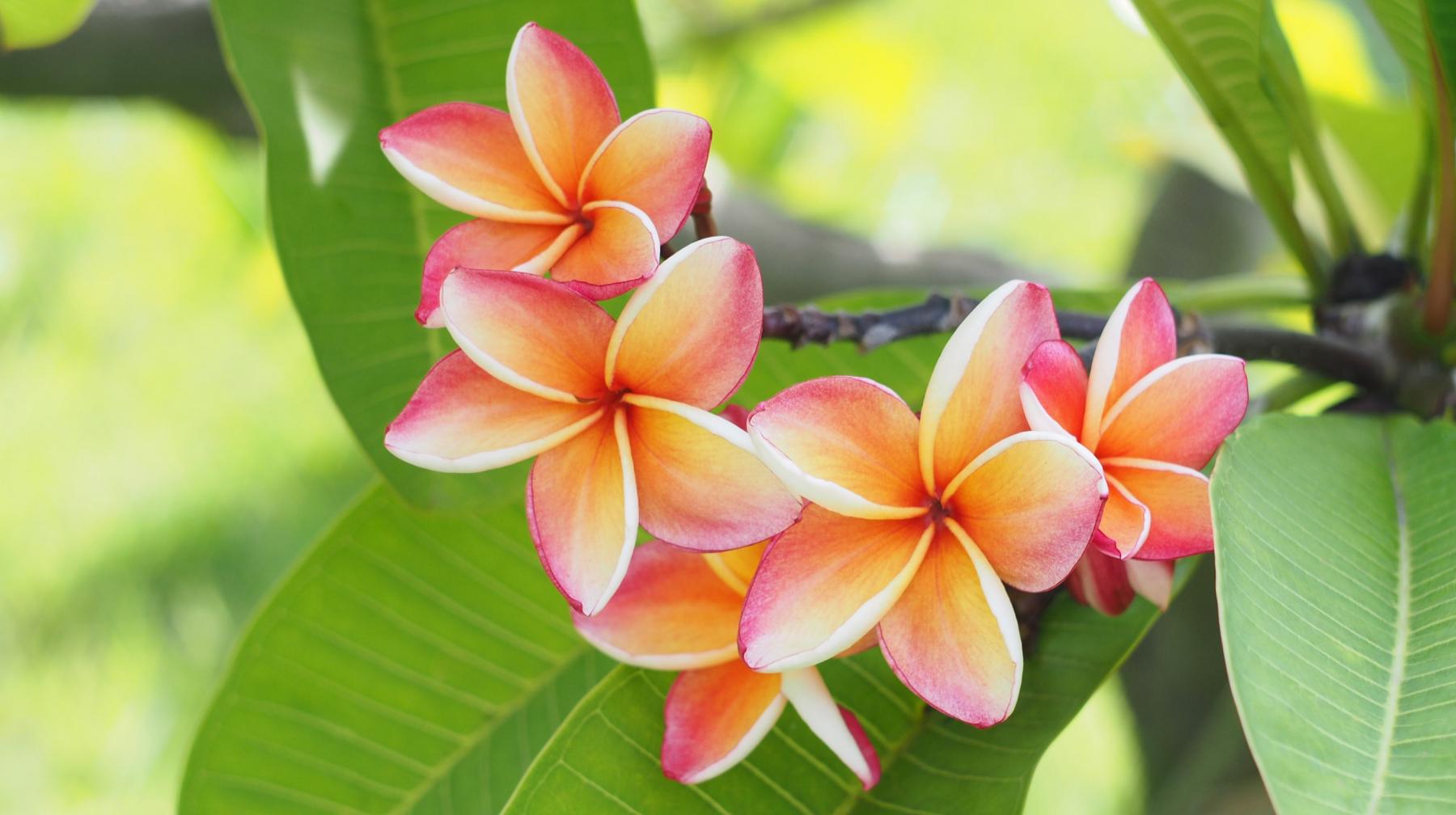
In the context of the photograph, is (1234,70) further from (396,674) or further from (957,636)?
(396,674)

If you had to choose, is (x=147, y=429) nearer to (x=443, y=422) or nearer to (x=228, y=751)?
(x=228, y=751)

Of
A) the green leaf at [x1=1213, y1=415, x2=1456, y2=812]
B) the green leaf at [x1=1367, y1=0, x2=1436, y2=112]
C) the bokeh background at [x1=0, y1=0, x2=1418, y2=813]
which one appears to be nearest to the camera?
the green leaf at [x1=1213, y1=415, x2=1456, y2=812]

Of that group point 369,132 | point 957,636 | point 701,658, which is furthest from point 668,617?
point 369,132

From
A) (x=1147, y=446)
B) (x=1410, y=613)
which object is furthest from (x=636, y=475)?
(x=1410, y=613)

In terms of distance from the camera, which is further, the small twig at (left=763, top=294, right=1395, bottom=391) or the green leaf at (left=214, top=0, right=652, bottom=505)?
the green leaf at (left=214, top=0, right=652, bottom=505)

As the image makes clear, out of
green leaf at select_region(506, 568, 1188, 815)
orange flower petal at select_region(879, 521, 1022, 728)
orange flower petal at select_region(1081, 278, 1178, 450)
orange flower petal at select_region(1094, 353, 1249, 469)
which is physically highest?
orange flower petal at select_region(1081, 278, 1178, 450)

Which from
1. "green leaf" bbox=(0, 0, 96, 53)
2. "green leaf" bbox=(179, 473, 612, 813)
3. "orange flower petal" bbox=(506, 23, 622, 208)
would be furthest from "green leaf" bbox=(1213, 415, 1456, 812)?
"green leaf" bbox=(0, 0, 96, 53)

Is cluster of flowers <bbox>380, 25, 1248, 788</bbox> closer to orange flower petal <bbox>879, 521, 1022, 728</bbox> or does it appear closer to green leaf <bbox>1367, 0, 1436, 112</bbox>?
orange flower petal <bbox>879, 521, 1022, 728</bbox>
